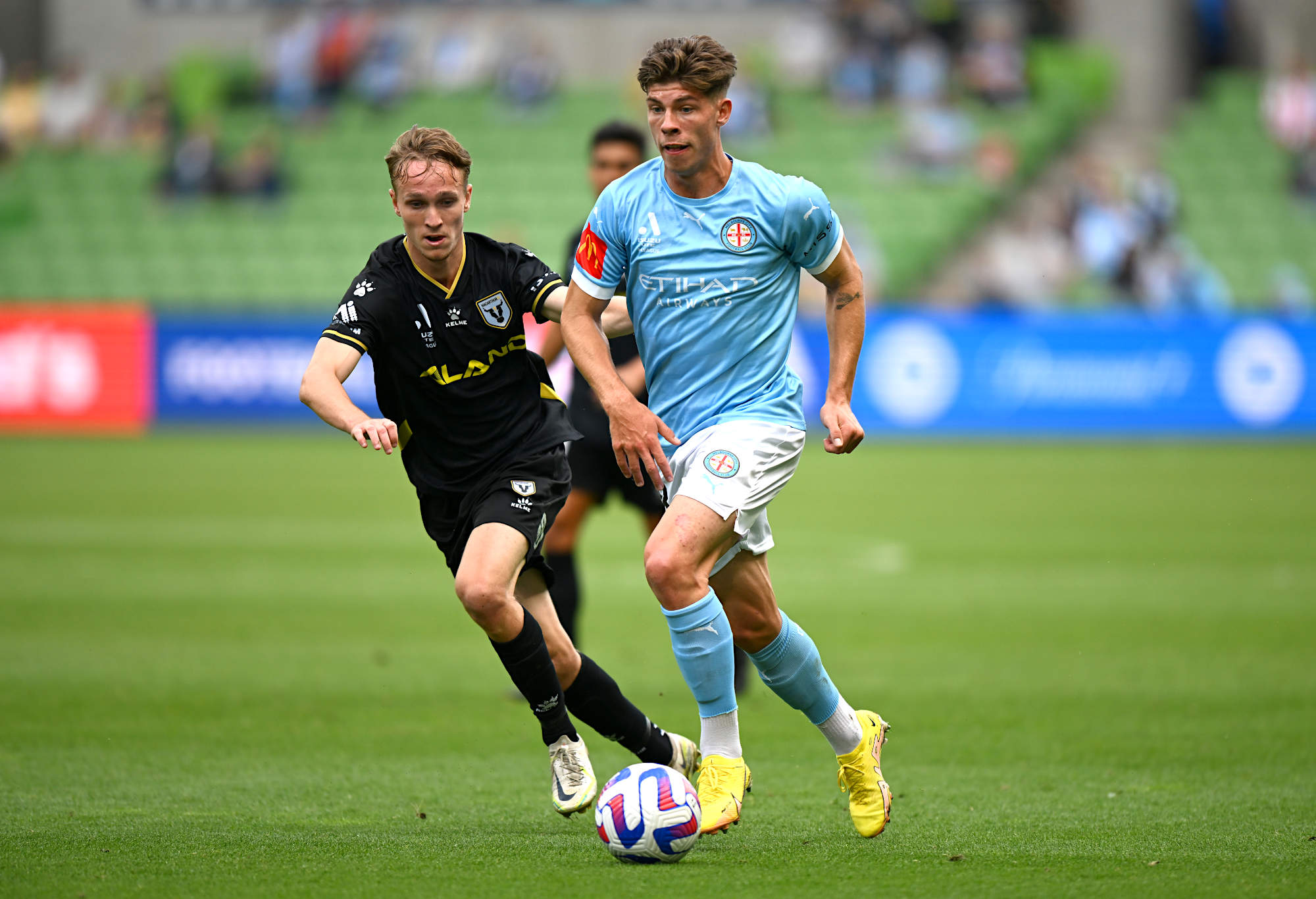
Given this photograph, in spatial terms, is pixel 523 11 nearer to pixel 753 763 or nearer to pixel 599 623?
pixel 599 623

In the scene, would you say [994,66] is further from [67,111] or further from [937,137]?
[67,111]

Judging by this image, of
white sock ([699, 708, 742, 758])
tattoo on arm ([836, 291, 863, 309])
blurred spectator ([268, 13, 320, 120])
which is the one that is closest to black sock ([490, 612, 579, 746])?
white sock ([699, 708, 742, 758])

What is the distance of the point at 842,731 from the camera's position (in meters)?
5.17

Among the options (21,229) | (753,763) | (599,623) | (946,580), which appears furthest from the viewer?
(21,229)

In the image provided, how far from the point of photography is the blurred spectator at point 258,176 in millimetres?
28469

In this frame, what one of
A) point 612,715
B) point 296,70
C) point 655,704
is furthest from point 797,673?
point 296,70

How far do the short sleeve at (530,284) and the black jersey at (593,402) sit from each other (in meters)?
2.01

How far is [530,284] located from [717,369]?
767 mm

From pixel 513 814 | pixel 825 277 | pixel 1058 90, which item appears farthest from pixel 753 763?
pixel 1058 90

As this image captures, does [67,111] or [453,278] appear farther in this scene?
[67,111]

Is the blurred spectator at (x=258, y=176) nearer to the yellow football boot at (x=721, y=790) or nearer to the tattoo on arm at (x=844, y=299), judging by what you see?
the tattoo on arm at (x=844, y=299)

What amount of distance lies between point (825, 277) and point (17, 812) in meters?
3.10

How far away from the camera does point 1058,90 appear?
28516 mm

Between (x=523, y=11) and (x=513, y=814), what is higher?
(x=523, y=11)
